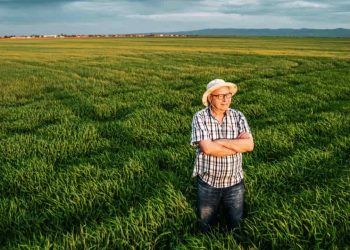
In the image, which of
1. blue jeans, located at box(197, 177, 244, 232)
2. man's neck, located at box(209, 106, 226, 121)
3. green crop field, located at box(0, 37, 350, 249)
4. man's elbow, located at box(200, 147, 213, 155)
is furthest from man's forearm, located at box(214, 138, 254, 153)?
green crop field, located at box(0, 37, 350, 249)

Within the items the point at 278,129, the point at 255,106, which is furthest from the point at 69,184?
the point at 255,106

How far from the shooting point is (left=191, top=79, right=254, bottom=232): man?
459 cm

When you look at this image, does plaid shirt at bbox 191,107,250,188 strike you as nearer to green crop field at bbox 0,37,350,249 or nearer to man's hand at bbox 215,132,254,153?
man's hand at bbox 215,132,254,153

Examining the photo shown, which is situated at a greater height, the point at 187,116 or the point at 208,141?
the point at 208,141

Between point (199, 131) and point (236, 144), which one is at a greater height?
point (199, 131)

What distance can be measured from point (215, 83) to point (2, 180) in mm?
4547

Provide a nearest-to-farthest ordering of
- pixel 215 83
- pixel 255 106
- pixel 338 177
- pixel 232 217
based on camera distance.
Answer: pixel 215 83 → pixel 232 217 → pixel 338 177 → pixel 255 106

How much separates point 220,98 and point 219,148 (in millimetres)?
569

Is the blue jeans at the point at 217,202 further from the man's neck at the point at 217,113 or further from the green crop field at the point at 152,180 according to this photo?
the man's neck at the point at 217,113

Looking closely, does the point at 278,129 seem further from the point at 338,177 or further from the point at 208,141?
the point at 208,141

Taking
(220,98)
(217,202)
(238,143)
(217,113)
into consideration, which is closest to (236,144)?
(238,143)

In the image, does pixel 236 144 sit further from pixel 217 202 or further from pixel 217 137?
pixel 217 202

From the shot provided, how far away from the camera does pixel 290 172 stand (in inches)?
270

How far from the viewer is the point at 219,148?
4566 mm
